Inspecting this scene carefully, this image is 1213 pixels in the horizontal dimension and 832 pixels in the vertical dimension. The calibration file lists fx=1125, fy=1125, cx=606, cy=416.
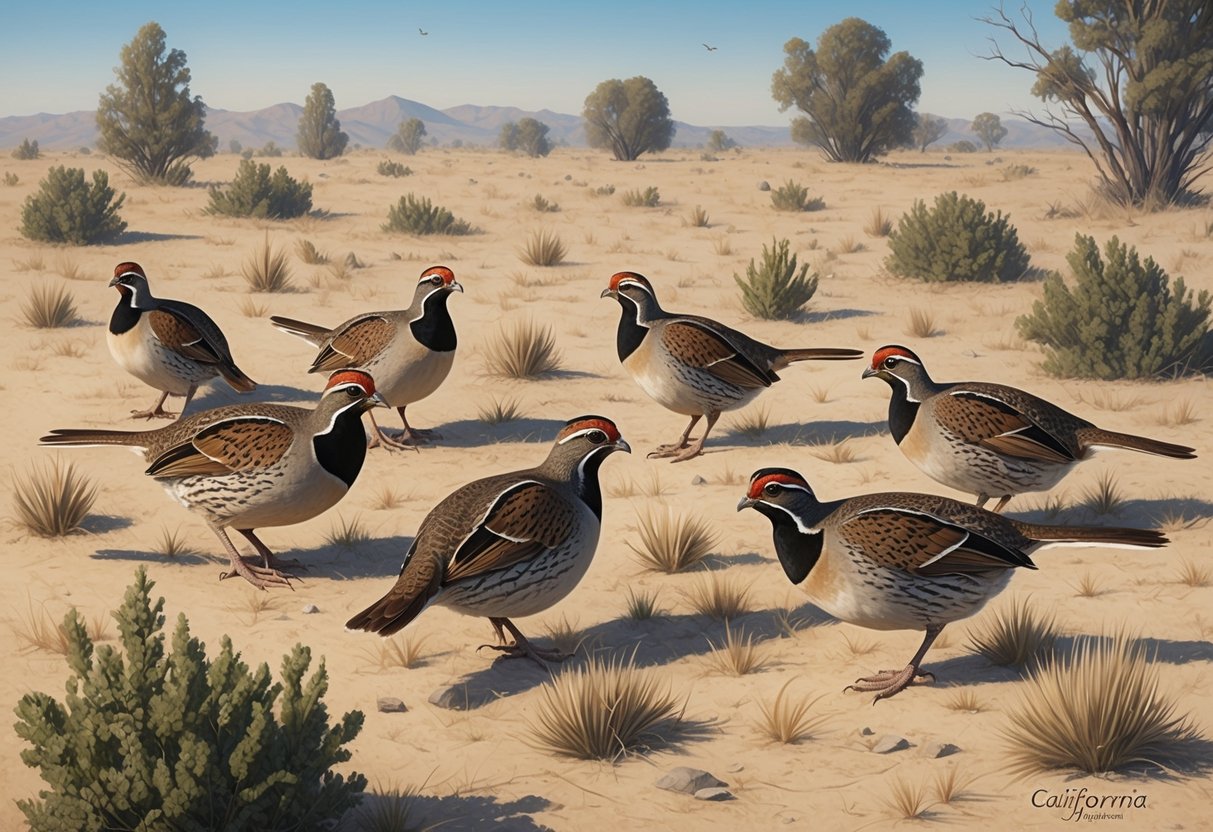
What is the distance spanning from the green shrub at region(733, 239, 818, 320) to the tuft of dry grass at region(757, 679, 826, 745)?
9.99m

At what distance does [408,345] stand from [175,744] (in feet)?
17.9

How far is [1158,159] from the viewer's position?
24.2 meters

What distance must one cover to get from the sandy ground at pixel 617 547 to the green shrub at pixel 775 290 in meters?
0.27

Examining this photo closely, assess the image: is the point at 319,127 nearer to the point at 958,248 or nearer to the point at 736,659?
the point at 958,248

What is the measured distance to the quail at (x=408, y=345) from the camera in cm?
924

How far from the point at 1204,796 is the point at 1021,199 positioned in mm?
24445

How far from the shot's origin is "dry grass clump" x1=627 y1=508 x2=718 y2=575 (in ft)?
24.4

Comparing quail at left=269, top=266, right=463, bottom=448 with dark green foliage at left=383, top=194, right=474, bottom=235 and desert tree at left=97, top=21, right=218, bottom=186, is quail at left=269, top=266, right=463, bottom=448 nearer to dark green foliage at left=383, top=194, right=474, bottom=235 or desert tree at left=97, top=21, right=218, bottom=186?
dark green foliage at left=383, top=194, right=474, bottom=235

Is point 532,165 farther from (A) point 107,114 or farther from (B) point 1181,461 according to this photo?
(B) point 1181,461

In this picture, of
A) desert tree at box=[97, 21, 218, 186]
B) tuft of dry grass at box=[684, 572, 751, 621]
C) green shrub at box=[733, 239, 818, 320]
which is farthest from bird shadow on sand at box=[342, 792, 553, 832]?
desert tree at box=[97, 21, 218, 186]

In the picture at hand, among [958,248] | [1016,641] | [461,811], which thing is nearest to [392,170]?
[958,248]

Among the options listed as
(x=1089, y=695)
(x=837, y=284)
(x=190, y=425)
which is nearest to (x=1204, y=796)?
(x=1089, y=695)

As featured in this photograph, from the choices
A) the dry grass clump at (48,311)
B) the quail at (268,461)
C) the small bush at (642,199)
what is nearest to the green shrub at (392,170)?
the small bush at (642,199)

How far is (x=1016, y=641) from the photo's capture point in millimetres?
5906
